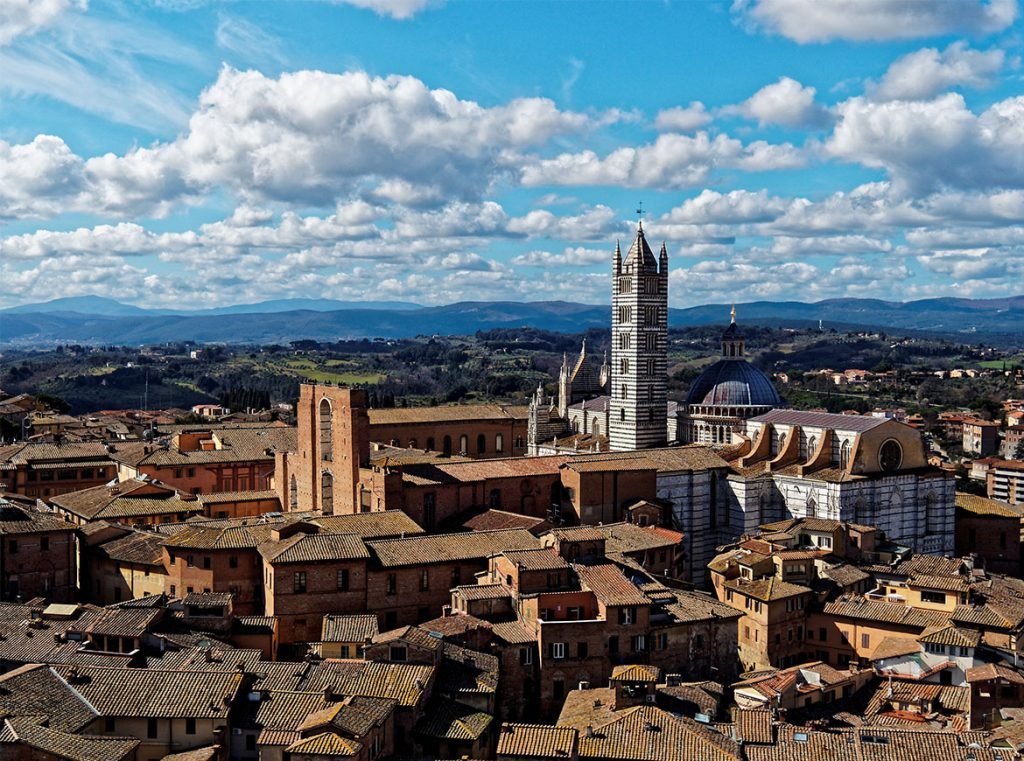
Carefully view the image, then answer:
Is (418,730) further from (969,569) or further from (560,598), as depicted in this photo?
(969,569)

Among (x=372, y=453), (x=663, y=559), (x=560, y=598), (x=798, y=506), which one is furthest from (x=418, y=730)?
(x=798, y=506)

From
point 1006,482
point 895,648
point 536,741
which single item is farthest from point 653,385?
point 1006,482

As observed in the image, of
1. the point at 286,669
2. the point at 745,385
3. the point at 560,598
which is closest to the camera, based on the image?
the point at 286,669

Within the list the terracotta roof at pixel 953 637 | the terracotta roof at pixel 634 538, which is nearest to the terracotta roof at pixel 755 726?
the terracotta roof at pixel 953 637

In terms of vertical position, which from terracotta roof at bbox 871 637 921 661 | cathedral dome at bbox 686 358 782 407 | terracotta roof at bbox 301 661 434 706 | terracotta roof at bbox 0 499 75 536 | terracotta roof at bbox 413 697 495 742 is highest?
cathedral dome at bbox 686 358 782 407

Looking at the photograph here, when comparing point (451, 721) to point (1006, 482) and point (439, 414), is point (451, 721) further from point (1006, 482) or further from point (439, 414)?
point (1006, 482)

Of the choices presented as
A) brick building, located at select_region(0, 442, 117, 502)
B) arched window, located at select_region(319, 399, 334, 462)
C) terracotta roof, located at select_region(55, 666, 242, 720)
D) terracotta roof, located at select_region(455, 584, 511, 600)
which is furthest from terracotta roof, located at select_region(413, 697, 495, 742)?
brick building, located at select_region(0, 442, 117, 502)

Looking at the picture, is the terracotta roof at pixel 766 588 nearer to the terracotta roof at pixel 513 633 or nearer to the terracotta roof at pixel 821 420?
the terracotta roof at pixel 513 633

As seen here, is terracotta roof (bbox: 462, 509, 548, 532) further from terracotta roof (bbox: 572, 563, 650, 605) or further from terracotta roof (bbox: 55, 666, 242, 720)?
terracotta roof (bbox: 55, 666, 242, 720)
